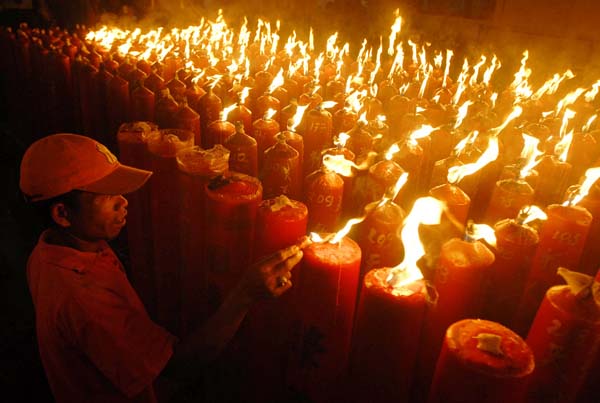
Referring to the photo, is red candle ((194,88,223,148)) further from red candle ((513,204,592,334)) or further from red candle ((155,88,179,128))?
red candle ((513,204,592,334))

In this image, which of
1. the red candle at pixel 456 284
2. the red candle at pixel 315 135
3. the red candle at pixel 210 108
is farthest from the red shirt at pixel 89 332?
the red candle at pixel 210 108

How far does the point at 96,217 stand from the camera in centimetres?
176

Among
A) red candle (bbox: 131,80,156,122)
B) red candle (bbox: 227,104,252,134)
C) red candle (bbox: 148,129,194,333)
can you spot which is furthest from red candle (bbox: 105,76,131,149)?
red candle (bbox: 148,129,194,333)

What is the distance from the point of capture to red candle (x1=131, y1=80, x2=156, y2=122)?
14.4 ft

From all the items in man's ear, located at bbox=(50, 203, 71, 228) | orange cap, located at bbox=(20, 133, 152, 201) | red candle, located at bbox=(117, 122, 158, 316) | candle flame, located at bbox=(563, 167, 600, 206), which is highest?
orange cap, located at bbox=(20, 133, 152, 201)

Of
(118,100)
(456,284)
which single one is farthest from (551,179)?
(118,100)

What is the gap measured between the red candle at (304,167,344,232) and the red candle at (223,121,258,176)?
64 cm

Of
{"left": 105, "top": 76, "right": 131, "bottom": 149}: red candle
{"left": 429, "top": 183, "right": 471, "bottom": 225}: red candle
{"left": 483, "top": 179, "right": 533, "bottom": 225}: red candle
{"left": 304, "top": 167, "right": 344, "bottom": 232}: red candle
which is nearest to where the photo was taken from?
{"left": 429, "top": 183, "right": 471, "bottom": 225}: red candle

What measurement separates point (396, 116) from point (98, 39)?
6582 mm

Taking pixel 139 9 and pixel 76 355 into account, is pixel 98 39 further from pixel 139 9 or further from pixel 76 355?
pixel 76 355

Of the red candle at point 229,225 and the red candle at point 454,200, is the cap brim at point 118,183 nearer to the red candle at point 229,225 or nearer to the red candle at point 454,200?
the red candle at point 229,225

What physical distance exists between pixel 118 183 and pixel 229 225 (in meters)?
0.74

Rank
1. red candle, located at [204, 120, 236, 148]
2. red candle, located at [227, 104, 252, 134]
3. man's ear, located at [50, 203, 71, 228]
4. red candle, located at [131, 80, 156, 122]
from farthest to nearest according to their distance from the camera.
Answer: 1. red candle, located at [131, 80, 156, 122]
2. red candle, located at [227, 104, 252, 134]
3. red candle, located at [204, 120, 236, 148]
4. man's ear, located at [50, 203, 71, 228]

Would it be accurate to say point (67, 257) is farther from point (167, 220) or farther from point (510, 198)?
point (510, 198)
